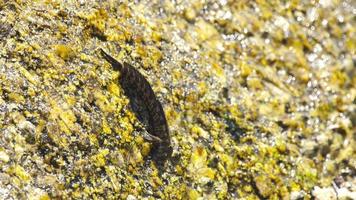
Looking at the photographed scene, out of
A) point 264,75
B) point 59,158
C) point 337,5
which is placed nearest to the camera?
point 59,158

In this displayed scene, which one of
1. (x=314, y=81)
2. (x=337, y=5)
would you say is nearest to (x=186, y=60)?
(x=314, y=81)

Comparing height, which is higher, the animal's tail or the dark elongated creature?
the animal's tail

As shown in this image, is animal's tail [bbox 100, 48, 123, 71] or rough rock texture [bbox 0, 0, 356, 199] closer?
rough rock texture [bbox 0, 0, 356, 199]

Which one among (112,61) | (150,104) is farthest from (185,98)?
(112,61)

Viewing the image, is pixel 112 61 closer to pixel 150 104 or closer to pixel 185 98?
pixel 150 104

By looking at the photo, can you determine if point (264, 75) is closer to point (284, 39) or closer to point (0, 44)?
point (284, 39)

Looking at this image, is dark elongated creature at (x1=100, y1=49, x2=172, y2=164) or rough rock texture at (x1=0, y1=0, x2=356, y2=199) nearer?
rough rock texture at (x1=0, y1=0, x2=356, y2=199)
